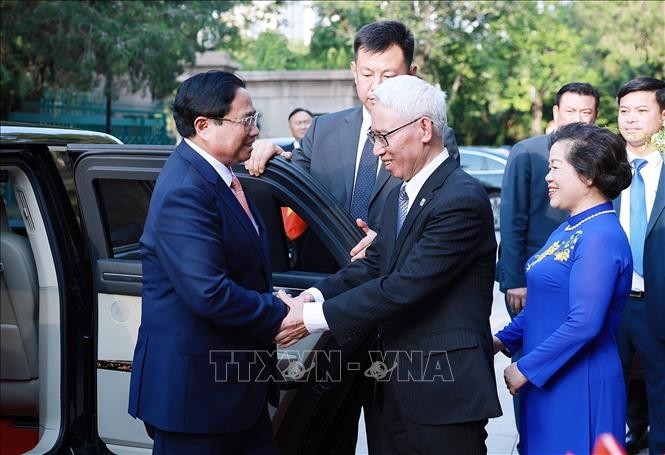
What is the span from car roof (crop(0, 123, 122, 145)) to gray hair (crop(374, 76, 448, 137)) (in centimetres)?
154

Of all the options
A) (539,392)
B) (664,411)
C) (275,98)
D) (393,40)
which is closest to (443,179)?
(539,392)

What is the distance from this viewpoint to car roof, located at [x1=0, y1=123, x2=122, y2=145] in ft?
11.7

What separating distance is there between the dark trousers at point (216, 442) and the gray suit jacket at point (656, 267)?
2.22 meters

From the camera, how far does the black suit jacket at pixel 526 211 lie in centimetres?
475

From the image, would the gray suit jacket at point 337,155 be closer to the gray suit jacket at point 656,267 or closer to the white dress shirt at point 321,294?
the white dress shirt at point 321,294

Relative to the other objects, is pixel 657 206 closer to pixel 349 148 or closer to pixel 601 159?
pixel 601 159

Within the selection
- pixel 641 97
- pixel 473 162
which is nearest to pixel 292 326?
pixel 641 97

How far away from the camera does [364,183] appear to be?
3.88 m

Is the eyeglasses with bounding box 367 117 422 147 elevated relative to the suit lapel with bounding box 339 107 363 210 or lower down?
elevated

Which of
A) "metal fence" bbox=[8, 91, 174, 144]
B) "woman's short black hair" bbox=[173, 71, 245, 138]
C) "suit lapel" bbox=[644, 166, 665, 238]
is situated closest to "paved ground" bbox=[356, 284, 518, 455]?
"suit lapel" bbox=[644, 166, 665, 238]

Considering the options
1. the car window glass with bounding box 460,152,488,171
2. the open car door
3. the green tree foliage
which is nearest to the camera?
the open car door

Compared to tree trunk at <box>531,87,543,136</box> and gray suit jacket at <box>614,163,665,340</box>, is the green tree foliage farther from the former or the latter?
tree trunk at <box>531,87,543,136</box>

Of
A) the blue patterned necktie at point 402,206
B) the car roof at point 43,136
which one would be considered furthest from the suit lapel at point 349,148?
the car roof at point 43,136

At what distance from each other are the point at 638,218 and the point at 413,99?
2.17 meters
